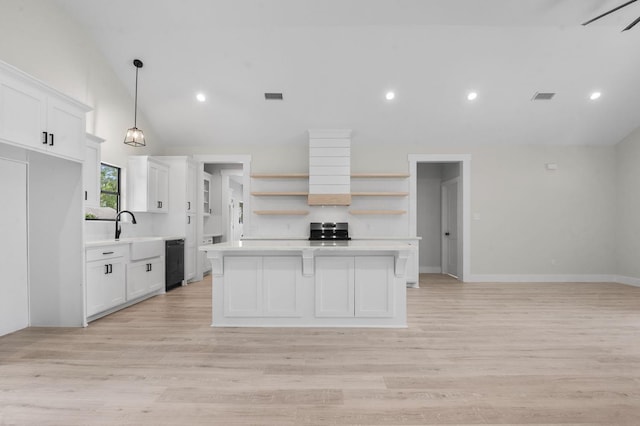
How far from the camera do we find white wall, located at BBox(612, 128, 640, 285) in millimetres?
5934

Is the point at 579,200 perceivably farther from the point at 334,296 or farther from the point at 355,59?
the point at 334,296

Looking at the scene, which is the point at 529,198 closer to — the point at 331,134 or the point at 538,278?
the point at 538,278

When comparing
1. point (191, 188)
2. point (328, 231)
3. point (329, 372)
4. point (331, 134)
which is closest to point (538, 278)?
point (328, 231)

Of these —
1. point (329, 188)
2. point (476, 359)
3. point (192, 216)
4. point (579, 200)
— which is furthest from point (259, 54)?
point (579, 200)

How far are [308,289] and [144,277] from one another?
252 centimetres

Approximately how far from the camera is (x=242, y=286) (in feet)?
11.4

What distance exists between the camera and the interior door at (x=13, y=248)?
→ 3.23 m

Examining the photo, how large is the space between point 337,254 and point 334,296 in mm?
433

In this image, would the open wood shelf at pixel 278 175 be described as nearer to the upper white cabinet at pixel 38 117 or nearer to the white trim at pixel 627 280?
the upper white cabinet at pixel 38 117

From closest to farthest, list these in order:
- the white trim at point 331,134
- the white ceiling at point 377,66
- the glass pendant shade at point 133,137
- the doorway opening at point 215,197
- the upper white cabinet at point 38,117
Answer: the upper white cabinet at point 38,117 < the white ceiling at point 377,66 < the glass pendant shade at point 133,137 < the white trim at point 331,134 < the doorway opening at point 215,197

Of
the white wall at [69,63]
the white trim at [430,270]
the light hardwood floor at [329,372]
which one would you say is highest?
the white wall at [69,63]

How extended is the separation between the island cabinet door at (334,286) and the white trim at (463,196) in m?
3.16

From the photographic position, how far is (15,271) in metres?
3.34

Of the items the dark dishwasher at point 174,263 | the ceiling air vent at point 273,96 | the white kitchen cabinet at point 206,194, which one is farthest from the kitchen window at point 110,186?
the ceiling air vent at point 273,96
